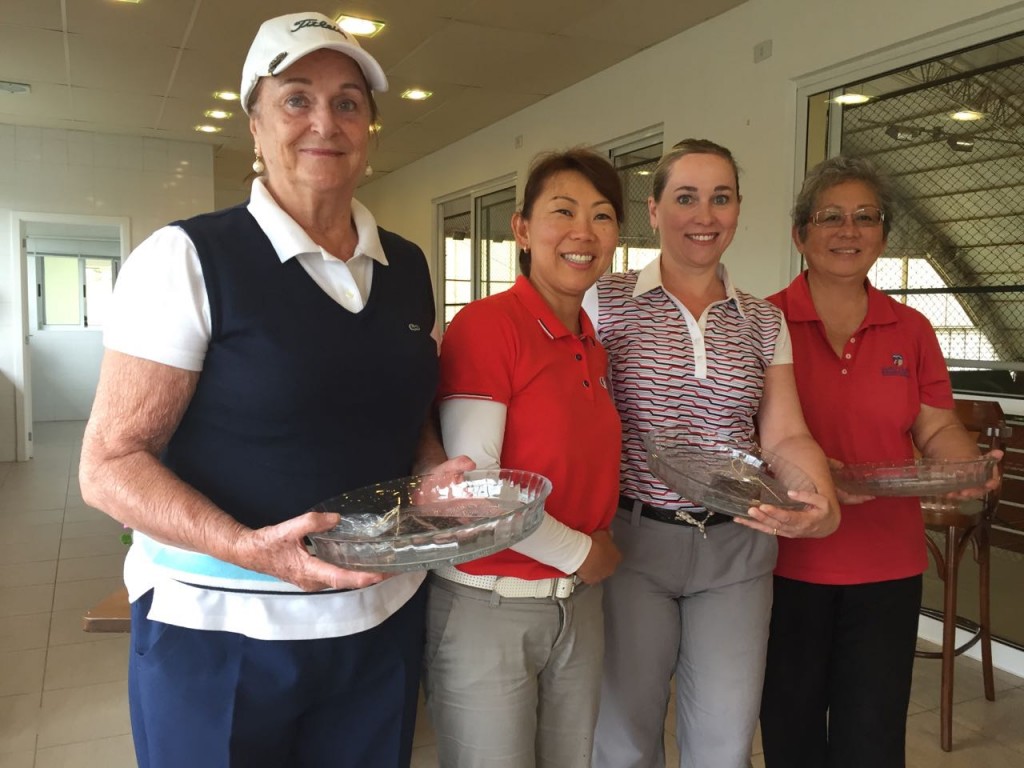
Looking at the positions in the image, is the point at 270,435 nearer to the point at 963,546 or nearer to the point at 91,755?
the point at 91,755

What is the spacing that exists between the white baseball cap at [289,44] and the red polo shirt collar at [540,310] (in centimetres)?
48

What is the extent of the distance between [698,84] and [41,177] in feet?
20.7

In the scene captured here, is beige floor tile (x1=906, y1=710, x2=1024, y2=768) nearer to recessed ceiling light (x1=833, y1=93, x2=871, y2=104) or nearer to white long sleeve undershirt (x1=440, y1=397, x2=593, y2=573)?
white long sleeve undershirt (x1=440, y1=397, x2=593, y2=573)

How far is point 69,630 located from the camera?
11.6 feet

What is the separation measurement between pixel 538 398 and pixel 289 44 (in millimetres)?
667

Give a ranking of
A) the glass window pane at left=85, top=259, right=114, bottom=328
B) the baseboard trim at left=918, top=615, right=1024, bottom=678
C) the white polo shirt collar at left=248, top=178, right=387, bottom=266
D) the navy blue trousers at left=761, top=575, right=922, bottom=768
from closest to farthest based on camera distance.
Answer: the white polo shirt collar at left=248, top=178, right=387, bottom=266
the navy blue trousers at left=761, top=575, right=922, bottom=768
the baseboard trim at left=918, top=615, right=1024, bottom=678
the glass window pane at left=85, top=259, right=114, bottom=328

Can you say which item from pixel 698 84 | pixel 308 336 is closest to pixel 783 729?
pixel 308 336

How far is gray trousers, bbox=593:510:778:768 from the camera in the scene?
5.16ft

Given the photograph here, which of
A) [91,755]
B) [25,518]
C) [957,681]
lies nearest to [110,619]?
[91,755]

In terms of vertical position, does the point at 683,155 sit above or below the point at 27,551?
above

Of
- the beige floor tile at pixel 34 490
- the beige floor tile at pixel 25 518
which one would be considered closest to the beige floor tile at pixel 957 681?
the beige floor tile at pixel 25 518

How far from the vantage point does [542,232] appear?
1529mm

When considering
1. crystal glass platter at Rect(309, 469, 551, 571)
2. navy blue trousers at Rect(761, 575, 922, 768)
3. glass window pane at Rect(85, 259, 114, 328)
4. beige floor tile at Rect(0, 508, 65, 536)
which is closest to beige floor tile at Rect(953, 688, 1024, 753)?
navy blue trousers at Rect(761, 575, 922, 768)

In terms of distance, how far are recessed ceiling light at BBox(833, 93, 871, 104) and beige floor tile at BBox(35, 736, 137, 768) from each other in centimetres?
396
